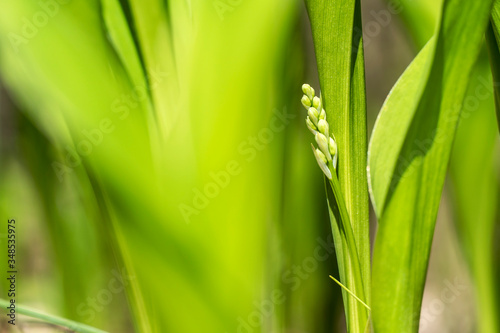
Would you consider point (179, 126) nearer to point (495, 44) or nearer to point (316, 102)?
point (316, 102)

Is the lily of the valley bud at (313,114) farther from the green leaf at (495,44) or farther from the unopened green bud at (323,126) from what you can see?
the green leaf at (495,44)

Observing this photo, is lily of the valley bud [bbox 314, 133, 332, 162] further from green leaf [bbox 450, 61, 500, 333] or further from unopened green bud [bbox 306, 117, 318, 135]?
green leaf [bbox 450, 61, 500, 333]

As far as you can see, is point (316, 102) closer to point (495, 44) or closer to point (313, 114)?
point (313, 114)

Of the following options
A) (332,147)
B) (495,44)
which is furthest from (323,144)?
(495,44)

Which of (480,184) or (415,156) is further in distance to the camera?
(480,184)

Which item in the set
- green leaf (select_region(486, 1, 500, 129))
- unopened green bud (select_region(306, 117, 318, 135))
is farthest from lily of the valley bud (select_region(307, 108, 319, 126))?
green leaf (select_region(486, 1, 500, 129))

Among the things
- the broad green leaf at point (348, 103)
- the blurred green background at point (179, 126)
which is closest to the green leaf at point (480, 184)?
the blurred green background at point (179, 126)

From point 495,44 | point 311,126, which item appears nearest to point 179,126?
point 311,126
